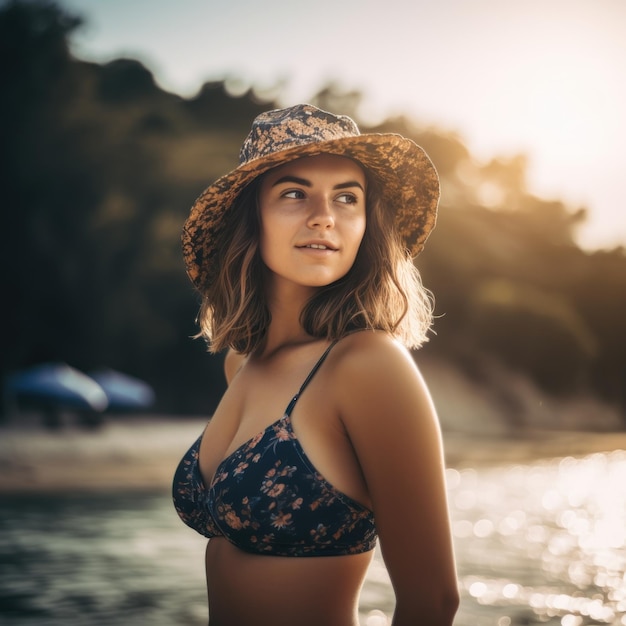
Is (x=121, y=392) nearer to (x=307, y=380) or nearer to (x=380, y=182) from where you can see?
(x=380, y=182)

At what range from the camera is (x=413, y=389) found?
1715 millimetres

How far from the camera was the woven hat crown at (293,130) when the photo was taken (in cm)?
202

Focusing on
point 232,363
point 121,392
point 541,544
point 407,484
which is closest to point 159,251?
point 121,392

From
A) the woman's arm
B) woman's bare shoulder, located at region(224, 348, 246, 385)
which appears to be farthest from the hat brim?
the woman's arm

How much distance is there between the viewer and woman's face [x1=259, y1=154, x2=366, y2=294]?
6.52 ft

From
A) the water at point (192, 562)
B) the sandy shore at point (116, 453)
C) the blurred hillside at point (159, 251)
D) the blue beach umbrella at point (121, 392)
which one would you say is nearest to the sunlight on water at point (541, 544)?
the water at point (192, 562)

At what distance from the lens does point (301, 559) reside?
1.82 metres

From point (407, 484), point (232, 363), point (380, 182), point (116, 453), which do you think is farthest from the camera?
point (116, 453)

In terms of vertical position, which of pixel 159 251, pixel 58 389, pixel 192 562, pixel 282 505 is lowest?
pixel 282 505

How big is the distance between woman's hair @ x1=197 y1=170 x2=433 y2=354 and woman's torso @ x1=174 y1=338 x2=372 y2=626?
0.09 m

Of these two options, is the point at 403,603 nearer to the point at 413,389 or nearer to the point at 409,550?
the point at 409,550

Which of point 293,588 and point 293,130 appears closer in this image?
point 293,588

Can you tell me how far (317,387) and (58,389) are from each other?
2041 centimetres

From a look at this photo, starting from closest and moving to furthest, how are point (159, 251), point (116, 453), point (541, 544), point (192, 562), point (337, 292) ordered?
point (337, 292), point (192, 562), point (541, 544), point (116, 453), point (159, 251)
